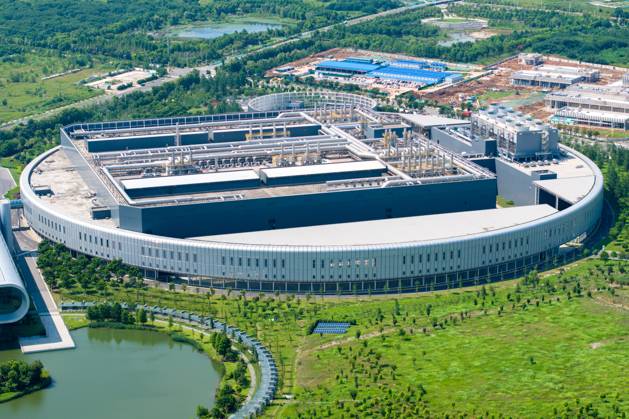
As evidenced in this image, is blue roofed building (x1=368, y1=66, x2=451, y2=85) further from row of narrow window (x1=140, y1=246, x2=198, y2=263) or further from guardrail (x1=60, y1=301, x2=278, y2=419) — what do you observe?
guardrail (x1=60, y1=301, x2=278, y2=419)

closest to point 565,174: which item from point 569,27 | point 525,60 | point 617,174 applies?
point 617,174

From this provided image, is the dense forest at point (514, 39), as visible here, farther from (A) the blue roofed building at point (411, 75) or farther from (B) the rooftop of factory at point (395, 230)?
(B) the rooftop of factory at point (395, 230)

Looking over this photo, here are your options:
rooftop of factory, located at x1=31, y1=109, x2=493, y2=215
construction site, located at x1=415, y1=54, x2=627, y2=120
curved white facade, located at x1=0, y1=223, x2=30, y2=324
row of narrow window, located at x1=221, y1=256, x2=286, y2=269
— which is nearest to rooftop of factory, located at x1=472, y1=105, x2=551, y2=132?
rooftop of factory, located at x1=31, y1=109, x2=493, y2=215

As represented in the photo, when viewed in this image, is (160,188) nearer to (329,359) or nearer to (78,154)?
(78,154)

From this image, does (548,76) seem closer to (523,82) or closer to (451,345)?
(523,82)

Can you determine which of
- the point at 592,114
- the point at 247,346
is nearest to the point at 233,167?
the point at 247,346

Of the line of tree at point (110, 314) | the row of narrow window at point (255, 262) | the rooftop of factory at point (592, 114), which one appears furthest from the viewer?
the rooftop of factory at point (592, 114)

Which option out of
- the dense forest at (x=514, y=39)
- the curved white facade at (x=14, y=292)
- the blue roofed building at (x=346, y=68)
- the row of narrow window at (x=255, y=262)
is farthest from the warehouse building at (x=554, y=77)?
the curved white facade at (x=14, y=292)
